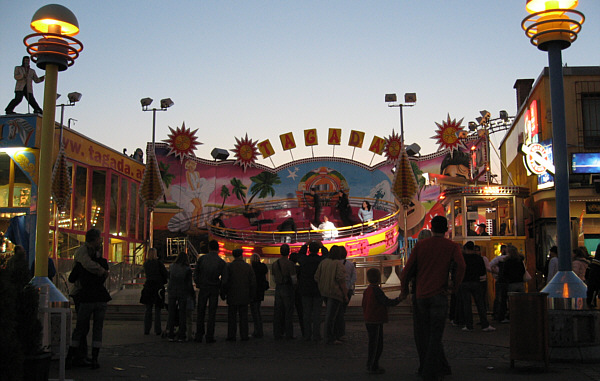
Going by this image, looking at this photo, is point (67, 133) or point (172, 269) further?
point (67, 133)

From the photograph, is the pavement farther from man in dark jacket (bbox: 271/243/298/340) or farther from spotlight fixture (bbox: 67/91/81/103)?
spotlight fixture (bbox: 67/91/81/103)

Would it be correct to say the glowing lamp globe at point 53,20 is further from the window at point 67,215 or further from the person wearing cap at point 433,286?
the window at point 67,215

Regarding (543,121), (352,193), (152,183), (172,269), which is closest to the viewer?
(172,269)

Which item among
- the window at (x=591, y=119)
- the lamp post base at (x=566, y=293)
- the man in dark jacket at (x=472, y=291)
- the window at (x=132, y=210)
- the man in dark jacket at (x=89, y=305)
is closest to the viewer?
the man in dark jacket at (x=89, y=305)

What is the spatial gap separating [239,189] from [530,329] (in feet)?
90.2

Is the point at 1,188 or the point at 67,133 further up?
the point at 67,133

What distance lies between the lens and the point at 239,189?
34281 mm

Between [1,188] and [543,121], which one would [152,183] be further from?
[543,121]

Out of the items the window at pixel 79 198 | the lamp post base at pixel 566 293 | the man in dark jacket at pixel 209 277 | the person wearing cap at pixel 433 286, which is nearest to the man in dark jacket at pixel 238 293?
the man in dark jacket at pixel 209 277

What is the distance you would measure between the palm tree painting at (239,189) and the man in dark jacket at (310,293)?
75.2 feet

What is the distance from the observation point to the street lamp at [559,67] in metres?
9.03

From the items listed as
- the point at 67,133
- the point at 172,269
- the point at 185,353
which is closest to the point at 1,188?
the point at 67,133

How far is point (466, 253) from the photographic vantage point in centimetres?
1288

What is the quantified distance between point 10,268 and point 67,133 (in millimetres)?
20579
